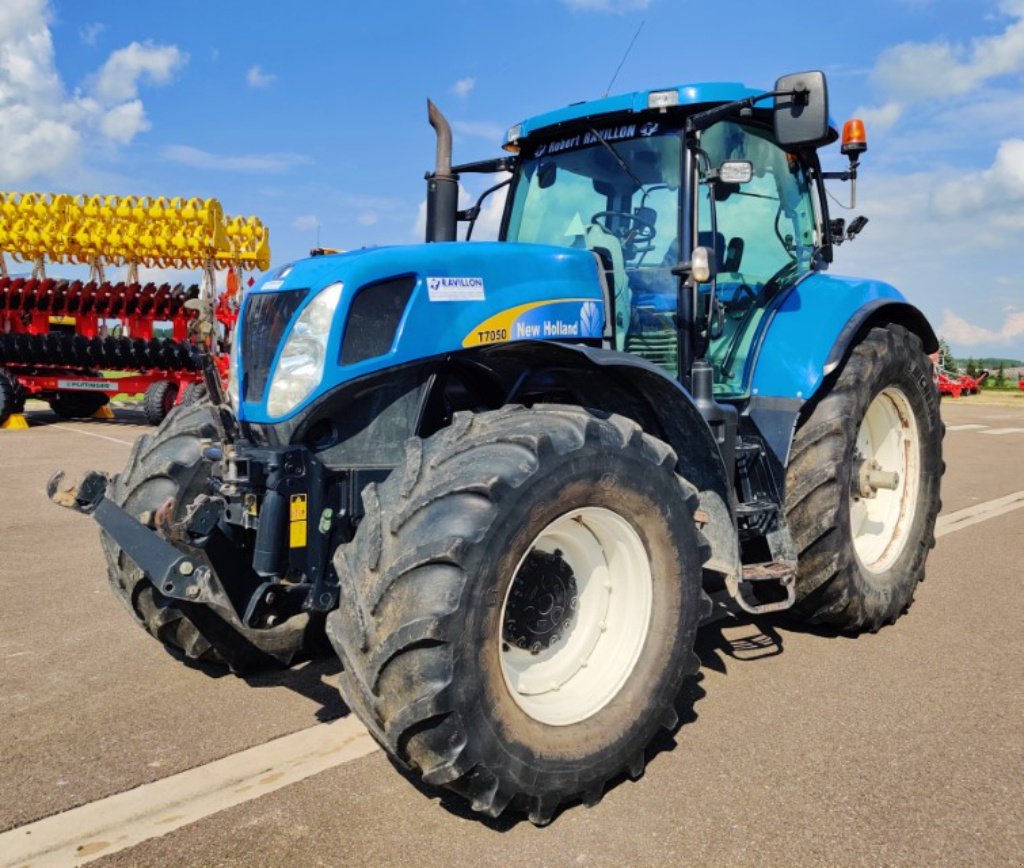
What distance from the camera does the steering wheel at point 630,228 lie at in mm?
4117

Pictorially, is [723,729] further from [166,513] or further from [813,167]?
[813,167]

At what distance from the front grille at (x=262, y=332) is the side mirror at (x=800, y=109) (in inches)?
78.0

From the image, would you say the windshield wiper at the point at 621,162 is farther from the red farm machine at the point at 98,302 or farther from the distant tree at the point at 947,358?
the distant tree at the point at 947,358

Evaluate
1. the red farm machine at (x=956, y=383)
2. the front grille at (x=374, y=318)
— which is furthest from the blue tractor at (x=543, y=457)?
the red farm machine at (x=956, y=383)

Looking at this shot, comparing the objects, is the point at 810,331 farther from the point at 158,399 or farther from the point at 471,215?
the point at 158,399

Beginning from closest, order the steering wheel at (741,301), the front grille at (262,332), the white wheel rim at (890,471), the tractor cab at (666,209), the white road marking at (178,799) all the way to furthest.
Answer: the white road marking at (178,799), the front grille at (262,332), the tractor cab at (666,209), the steering wheel at (741,301), the white wheel rim at (890,471)

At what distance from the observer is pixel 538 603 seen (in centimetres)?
304

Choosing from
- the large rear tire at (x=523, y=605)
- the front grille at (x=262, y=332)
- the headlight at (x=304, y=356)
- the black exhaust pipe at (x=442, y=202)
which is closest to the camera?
the large rear tire at (x=523, y=605)

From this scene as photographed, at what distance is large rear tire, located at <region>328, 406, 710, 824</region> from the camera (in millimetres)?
2461

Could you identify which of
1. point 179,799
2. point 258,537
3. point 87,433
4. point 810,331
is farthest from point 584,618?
point 87,433

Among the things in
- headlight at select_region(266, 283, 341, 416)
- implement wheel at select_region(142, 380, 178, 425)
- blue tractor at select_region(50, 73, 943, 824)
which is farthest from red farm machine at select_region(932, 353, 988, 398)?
headlight at select_region(266, 283, 341, 416)

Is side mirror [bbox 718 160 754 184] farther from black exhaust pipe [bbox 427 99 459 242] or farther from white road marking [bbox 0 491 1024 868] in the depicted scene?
white road marking [bbox 0 491 1024 868]

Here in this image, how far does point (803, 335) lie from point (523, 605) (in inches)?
83.8

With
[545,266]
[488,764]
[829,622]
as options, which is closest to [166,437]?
[545,266]
